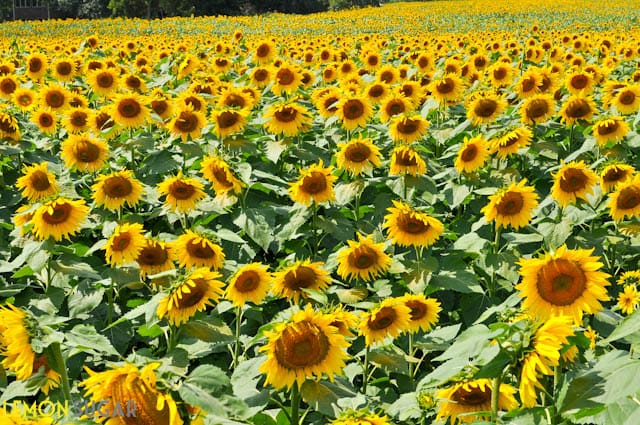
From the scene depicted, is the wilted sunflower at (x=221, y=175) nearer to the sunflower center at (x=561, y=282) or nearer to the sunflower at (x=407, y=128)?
the sunflower at (x=407, y=128)

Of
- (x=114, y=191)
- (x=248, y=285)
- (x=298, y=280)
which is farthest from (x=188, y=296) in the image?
(x=114, y=191)

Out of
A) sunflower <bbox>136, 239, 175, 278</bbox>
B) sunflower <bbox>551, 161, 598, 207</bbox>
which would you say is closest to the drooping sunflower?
sunflower <bbox>136, 239, 175, 278</bbox>

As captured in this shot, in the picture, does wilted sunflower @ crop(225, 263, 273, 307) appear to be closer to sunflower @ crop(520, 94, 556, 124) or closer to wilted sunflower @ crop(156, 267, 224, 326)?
wilted sunflower @ crop(156, 267, 224, 326)

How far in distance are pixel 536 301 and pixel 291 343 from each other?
89 cm

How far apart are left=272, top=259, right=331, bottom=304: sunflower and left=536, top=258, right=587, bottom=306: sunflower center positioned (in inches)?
46.4

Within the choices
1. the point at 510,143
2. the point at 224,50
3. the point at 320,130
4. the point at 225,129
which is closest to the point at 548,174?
the point at 510,143

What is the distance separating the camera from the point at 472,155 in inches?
197

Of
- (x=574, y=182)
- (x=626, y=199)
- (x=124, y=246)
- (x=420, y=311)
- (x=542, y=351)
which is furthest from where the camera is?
(x=574, y=182)

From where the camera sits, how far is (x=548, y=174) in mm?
5961

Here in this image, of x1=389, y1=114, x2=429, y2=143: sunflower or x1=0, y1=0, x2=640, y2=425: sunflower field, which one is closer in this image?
x1=0, y1=0, x2=640, y2=425: sunflower field

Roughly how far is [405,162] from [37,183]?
257 cm

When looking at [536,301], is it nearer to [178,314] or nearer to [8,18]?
[178,314]

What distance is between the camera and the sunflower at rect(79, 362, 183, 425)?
5.14 ft

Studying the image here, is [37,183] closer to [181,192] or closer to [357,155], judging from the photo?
[181,192]
